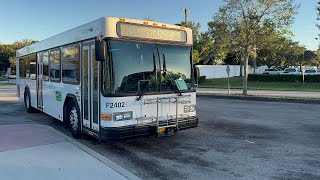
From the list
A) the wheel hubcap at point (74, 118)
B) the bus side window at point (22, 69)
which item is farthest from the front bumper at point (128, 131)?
the bus side window at point (22, 69)

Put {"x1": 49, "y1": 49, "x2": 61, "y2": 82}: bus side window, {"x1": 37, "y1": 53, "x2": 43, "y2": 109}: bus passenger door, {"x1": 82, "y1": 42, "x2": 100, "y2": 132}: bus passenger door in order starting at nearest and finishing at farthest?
{"x1": 82, "y1": 42, "x2": 100, "y2": 132}: bus passenger door, {"x1": 49, "y1": 49, "x2": 61, "y2": 82}: bus side window, {"x1": 37, "y1": 53, "x2": 43, "y2": 109}: bus passenger door

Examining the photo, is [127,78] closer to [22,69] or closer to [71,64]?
[71,64]

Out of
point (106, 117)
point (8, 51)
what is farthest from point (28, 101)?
point (8, 51)

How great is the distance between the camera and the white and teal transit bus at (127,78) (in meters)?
6.85

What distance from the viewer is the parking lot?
19.4ft

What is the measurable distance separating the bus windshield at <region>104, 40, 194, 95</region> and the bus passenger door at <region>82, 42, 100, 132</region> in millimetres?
578

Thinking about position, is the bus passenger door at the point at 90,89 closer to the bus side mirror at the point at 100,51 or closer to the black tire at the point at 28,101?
the bus side mirror at the point at 100,51

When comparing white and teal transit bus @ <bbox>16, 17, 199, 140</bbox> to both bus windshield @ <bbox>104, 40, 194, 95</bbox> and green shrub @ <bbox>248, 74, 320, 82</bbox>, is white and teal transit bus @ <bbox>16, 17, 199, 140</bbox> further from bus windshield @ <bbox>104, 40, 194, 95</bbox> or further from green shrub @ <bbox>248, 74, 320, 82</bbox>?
green shrub @ <bbox>248, 74, 320, 82</bbox>

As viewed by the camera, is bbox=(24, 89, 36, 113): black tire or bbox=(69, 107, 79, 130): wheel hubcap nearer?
bbox=(69, 107, 79, 130): wheel hubcap

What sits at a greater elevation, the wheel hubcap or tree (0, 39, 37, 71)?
tree (0, 39, 37, 71)

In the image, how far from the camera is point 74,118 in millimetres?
8547

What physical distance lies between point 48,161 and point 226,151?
3.97m

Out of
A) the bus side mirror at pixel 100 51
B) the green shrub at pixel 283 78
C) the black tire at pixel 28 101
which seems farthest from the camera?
the green shrub at pixel 283 78

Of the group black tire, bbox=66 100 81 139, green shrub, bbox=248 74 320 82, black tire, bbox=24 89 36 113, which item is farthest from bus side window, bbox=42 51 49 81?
green shrub, bbox=248 74 320 82
